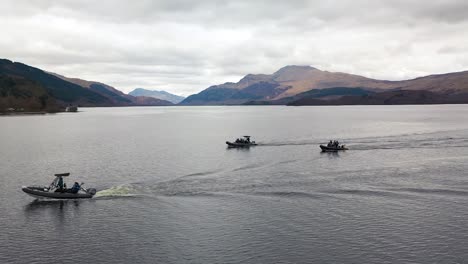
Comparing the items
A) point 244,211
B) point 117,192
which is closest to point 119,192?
point 117,192

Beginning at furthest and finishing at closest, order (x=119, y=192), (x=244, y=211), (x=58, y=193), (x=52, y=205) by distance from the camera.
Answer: (x=119, y=192)
(x=58, y=193)
(x=52, y=205)
(x=244, y=211)

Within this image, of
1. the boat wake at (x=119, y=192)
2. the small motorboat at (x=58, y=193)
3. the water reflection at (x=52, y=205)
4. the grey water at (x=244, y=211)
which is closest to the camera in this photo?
the grey water at (x=244, y=211)

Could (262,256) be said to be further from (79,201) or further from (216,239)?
(79,201)

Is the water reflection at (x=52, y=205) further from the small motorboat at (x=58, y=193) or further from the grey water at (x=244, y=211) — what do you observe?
the small motorboat at (x=58, y=193)

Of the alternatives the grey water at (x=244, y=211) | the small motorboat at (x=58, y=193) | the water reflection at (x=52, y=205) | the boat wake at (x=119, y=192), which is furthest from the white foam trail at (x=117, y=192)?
the water reflection at (x=52, y=205)

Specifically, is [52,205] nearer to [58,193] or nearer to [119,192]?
[58,193]

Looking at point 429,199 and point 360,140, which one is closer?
point 429,199

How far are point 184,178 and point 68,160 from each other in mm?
44624

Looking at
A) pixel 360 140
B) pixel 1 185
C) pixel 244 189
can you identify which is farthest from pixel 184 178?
pixel 360 140

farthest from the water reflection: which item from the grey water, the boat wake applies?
the boat wake

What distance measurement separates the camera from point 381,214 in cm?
5975

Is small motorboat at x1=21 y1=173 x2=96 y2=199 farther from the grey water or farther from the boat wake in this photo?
the boat wake

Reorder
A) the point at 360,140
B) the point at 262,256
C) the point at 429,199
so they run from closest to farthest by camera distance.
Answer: the point at 262,256 < the point at 429,199 < the point at 360,140

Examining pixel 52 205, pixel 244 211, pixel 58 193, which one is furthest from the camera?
pixel 58 193
